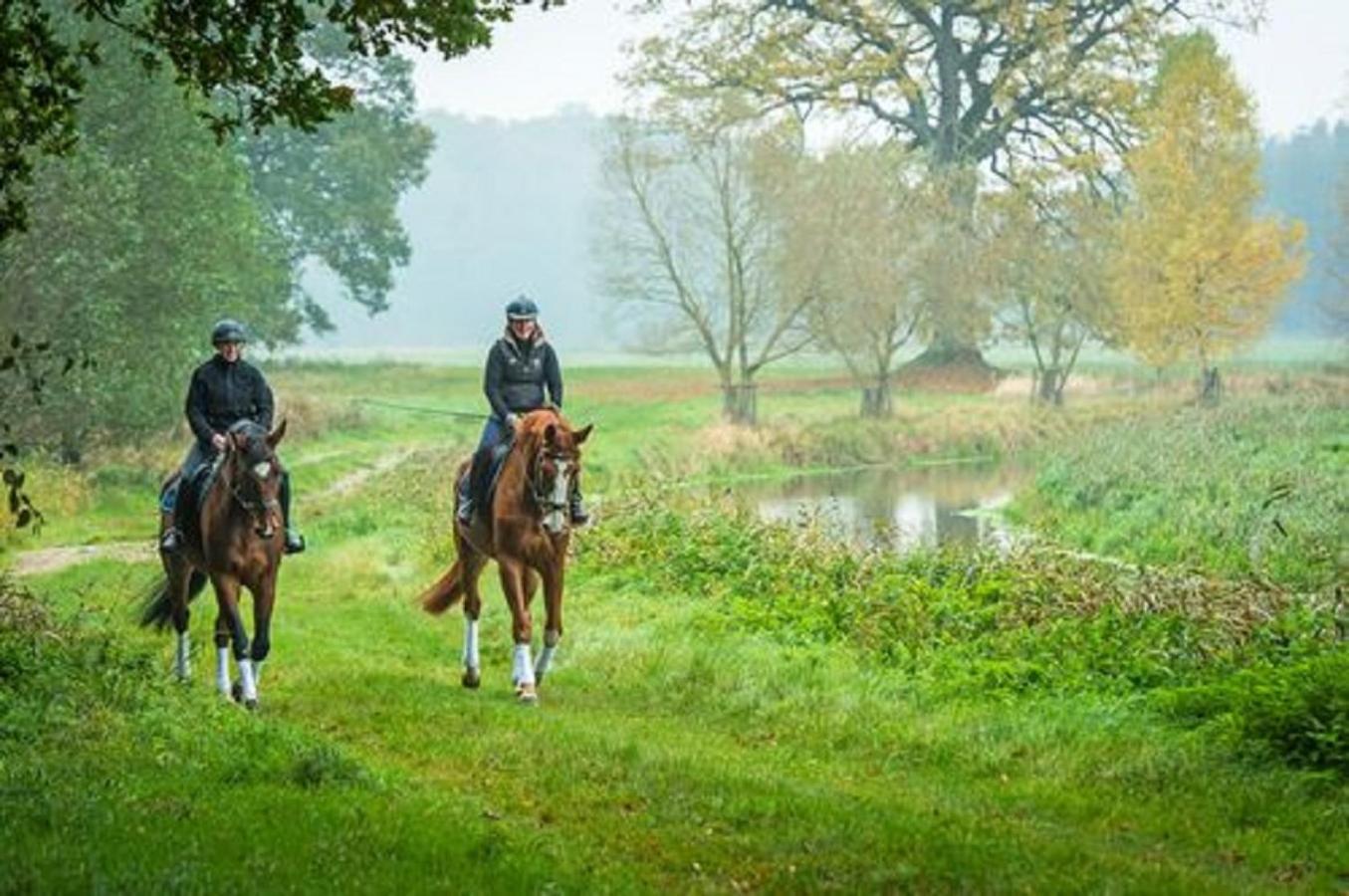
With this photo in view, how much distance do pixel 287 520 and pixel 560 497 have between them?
2618 millimetres

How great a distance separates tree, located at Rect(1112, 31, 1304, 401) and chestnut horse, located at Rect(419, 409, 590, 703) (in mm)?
40174

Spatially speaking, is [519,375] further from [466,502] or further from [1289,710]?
[1289,710]

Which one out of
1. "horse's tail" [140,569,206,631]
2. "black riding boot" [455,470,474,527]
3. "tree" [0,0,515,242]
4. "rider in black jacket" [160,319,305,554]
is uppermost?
"tree" [0,0,515,242]

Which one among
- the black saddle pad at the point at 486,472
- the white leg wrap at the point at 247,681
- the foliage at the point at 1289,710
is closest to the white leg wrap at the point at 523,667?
the black saddle pad at the point at 486,472

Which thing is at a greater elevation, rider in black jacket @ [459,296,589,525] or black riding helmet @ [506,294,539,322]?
black riding helmet @ [506,294,539,322]

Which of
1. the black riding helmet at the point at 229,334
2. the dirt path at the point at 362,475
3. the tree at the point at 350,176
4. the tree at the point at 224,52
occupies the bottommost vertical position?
the dirt path at the point at 362,475

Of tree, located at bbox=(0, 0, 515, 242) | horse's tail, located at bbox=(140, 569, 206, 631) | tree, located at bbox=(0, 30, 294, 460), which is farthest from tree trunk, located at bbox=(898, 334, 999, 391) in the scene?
tree, located at bbox=(0, 0, 515, 242)

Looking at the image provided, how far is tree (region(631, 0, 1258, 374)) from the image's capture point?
2313 inches

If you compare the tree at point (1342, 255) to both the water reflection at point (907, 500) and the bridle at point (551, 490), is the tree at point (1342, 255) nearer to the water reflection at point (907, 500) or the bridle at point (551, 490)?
the water reflection at point (907, 500)

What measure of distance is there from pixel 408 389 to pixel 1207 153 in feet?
104

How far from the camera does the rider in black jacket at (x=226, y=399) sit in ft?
50.2

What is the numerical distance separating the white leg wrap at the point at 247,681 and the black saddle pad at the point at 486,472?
116 inches

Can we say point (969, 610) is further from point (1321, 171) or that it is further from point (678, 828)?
point (1321, 171)

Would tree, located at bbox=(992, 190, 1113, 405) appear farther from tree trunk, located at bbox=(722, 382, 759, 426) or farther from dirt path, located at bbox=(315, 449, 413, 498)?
dirt path, located at bbox=(315, 449, 413, 498)
